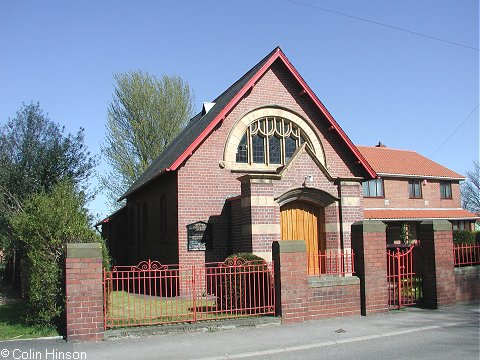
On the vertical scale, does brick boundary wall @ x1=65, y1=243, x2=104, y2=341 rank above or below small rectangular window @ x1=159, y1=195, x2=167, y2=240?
below

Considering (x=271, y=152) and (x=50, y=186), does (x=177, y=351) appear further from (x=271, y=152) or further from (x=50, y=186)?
(x=50, y=186)

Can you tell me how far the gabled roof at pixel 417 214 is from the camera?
32.2m

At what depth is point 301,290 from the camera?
1061 cm

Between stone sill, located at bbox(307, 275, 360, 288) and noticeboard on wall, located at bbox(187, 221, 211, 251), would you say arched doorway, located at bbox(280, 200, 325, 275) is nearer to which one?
noticeboard on wall, located at bbox(187, 221, 211, 251)

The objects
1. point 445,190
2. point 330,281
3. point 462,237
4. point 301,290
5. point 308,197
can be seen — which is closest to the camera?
point 301,290

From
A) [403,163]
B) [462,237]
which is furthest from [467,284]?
[403,163]

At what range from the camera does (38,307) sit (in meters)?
9.95

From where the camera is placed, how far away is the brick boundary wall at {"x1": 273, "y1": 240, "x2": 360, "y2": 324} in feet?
34.3

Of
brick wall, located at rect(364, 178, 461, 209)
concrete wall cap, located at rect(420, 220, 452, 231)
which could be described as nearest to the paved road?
concrete wall cap, located at rect(420, 220, 452, 231)

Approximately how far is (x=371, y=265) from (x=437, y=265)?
2.05 meters

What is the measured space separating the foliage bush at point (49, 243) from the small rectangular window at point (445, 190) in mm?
32683

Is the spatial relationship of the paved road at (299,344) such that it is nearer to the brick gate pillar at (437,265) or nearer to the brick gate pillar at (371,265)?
the brick gate pillar at (371,265)

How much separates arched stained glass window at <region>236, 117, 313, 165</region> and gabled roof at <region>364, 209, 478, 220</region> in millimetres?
15240

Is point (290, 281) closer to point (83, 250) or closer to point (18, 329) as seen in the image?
point (83, 250)
